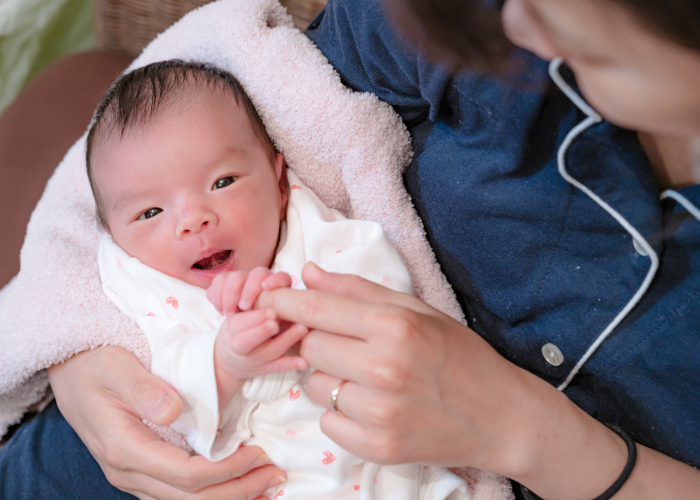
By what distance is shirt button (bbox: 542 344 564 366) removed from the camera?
829mm

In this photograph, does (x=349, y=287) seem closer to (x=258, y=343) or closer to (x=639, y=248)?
(x=258, y=343)

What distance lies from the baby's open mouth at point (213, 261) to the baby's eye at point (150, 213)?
0.12 metres

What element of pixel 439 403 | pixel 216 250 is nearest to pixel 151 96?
pixel 216 250

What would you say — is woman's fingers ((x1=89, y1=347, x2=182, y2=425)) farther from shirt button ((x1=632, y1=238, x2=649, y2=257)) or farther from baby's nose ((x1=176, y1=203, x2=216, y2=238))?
shirt button ((x1=632, y1=238, x2=649, y2=257))

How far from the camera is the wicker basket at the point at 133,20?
1.60 meters

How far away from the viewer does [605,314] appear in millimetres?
764

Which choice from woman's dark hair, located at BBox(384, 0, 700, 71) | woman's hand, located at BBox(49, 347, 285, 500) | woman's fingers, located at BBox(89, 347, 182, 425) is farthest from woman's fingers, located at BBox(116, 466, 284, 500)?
woman's dark hair, located at BBox(384, 0, 700, 71)

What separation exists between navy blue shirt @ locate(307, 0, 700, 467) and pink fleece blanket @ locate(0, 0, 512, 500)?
9cm

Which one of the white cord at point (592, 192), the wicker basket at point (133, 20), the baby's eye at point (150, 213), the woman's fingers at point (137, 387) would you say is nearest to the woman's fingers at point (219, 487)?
the woman's fingers at point (137, 387)

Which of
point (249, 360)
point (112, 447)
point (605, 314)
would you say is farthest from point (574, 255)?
point (112, 447)

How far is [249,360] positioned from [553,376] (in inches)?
19.9

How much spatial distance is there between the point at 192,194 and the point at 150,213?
0.11m

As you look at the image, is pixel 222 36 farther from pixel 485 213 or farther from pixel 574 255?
pixel 574 255

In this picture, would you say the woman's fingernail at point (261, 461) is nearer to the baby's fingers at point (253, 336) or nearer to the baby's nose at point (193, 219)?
the baby's fingers at point (253, 336)
